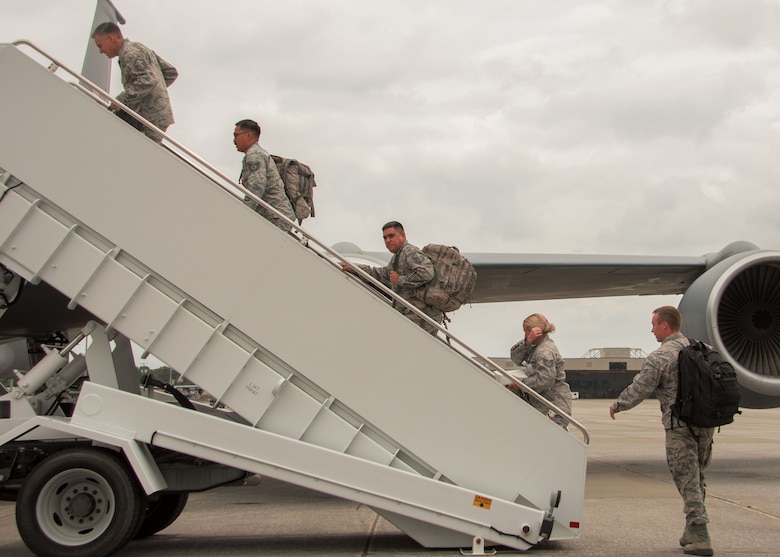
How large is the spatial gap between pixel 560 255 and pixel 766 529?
16.7 feet

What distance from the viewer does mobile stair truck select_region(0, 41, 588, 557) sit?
5.23 metres

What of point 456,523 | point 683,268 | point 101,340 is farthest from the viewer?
point 683,268

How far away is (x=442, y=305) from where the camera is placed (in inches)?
236

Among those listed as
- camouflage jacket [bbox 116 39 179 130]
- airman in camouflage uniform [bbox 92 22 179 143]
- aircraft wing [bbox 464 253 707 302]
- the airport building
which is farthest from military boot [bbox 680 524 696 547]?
the airport building

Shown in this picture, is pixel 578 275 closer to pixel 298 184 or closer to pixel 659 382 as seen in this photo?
pixel 659 382

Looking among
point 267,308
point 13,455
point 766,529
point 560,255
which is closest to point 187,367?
point 267,308

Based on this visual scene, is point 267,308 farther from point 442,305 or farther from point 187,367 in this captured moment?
point 442,305

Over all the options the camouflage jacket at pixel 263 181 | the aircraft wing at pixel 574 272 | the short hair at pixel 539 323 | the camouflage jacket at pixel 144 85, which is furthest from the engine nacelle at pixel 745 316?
the camouflage jacket at pixel 144 85

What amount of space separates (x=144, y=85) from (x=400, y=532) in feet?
13.2

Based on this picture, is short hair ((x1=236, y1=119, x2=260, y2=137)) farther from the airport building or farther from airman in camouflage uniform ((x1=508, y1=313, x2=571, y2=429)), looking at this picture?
the airport building

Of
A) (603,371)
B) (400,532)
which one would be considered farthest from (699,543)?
(603,371)

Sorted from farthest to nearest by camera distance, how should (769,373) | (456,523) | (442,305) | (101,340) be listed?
(769,373) → (442,305) → (101,340) → (456,523)

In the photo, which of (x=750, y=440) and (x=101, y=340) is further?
(x=750, y=440)

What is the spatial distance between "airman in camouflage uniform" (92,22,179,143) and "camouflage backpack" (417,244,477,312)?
2251 mm
